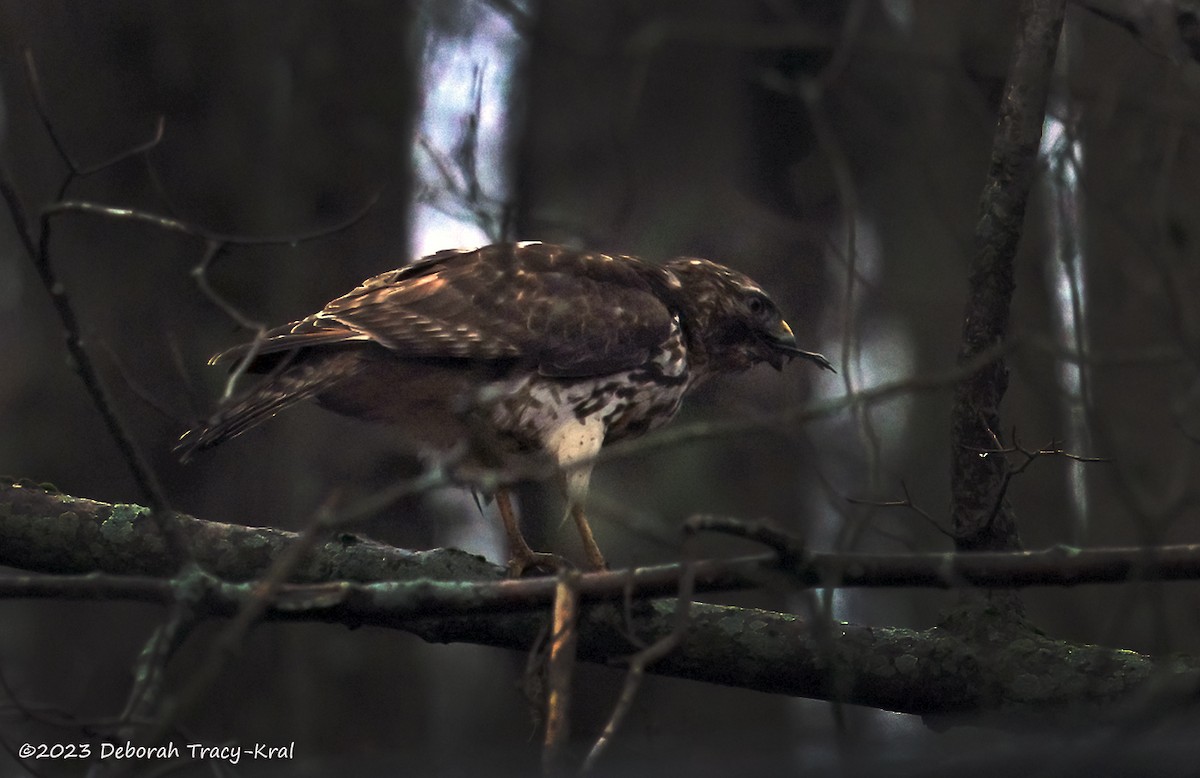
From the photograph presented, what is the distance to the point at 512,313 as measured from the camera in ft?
13.6

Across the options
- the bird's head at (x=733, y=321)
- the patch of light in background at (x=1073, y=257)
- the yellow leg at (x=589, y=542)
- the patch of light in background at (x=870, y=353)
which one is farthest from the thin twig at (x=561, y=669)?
the patch of light in background at (x=870, y=353)

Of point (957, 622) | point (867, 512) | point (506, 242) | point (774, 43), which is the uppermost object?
point (774, 43)

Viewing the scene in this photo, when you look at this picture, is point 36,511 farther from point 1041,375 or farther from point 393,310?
point 1041,375

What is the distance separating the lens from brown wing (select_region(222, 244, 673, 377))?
3.94 meters

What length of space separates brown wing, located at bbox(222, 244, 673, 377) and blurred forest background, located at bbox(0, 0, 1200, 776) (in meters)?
0.78

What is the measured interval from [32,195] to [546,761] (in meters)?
4.63

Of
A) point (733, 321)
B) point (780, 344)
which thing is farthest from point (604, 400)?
point (780, 344)

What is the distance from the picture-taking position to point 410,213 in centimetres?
600

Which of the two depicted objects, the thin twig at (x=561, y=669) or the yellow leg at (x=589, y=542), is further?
the yellow leg at (x=589, y=542)

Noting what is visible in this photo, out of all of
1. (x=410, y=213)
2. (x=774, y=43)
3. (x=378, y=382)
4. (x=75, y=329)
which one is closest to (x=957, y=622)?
(x=774, y=43)

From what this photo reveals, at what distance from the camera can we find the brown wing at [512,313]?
12.9 ft

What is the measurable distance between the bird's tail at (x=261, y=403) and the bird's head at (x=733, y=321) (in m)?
1.48

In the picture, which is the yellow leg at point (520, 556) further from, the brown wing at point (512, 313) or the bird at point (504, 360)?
the brown wing at point (512, 313)

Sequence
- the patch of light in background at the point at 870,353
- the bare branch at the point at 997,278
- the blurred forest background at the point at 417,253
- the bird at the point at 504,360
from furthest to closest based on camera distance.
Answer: the patch of light in background at the point at 870,353 → the blurred forest background at the point at 417,253 → the bird at the point at 504,360 → the bare branch at the point at 997,278
